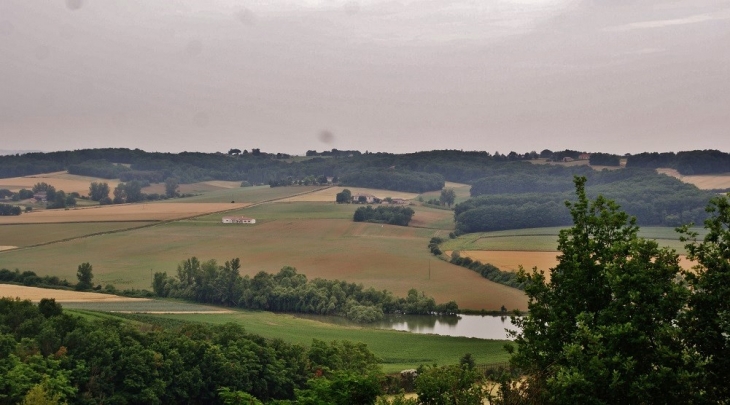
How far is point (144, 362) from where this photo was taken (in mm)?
34438

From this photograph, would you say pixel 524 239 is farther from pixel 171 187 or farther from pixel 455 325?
pixel 171 187

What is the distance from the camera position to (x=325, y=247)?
82.6m

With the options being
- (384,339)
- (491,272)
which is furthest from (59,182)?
(384,339)

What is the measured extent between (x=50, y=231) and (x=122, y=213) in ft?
55.3

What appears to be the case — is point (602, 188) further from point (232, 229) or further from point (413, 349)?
point (413, 349)

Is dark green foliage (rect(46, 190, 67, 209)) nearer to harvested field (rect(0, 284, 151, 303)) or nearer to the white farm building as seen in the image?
the white farm building

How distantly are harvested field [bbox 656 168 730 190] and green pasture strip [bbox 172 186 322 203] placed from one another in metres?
61.7

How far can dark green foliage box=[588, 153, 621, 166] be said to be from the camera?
137750 mm

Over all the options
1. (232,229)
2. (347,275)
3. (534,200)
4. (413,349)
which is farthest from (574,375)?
(534,200)

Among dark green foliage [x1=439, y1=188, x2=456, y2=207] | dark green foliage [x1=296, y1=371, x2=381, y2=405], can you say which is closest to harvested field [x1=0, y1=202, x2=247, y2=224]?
dark green foliage [x1=439, y1=188, x2=456, y2=207]

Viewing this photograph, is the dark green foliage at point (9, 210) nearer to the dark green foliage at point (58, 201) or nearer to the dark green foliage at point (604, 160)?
the dark green foliage at point (58, 201)

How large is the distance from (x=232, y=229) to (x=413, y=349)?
50.9 m

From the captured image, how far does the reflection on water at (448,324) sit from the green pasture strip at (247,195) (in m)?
63.3

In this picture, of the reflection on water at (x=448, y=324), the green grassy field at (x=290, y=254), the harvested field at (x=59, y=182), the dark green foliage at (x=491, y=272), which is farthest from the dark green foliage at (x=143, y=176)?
the reflection on water at (x=448, y=324)
